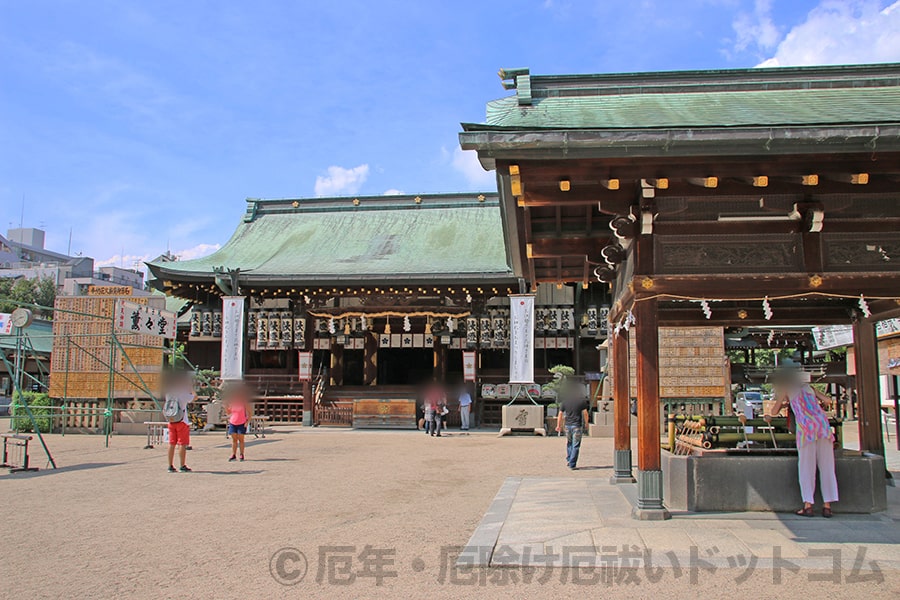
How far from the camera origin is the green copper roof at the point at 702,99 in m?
6.81

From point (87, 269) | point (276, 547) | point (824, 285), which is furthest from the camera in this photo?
point (87, 269)

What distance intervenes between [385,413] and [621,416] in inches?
596

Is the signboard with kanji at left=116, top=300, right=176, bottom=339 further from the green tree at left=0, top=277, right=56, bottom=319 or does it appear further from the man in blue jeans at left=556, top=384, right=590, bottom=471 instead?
the green tree at left=0, top=277, right=56, bottom=319

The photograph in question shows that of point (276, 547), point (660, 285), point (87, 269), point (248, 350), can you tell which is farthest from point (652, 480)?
point (87, 269)

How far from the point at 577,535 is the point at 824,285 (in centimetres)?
378

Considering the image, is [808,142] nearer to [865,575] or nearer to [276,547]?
[865,575]

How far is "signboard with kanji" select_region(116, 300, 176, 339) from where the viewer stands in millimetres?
18156

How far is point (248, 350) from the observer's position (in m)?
26.0

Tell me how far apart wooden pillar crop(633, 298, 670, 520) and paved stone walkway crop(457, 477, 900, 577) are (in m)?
0.19

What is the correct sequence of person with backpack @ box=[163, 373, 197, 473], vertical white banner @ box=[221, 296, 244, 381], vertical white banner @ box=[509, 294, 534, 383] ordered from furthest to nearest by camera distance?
vertical white banner @ box=[221, 296, 244, 381]
vertical white banner @ box=[509, 294, 534, 383]
person with backpack @ box=[163, 373, 197, 473]

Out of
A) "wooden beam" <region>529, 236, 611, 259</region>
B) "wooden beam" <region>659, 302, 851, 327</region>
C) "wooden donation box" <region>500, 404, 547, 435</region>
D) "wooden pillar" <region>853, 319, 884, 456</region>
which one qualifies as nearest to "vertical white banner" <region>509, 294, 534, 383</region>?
"wooden donation box" <region>500, 404, 547, 435</region>

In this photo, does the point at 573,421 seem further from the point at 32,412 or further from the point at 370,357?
the point at 32,412

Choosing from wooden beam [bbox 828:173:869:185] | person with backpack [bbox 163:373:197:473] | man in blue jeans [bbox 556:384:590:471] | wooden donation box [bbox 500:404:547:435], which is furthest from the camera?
wooden donation box [bbox 500:404:547:435]

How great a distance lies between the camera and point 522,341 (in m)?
22.5
